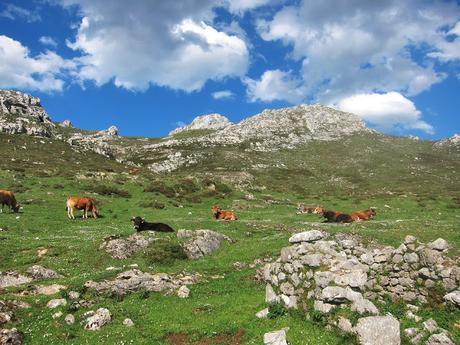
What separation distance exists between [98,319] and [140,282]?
4362 millimetres

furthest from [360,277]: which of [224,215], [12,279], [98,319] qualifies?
[224,215]

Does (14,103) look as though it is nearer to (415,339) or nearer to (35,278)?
(35,278)

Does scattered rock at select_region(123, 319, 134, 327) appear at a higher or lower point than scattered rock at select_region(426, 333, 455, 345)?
higher

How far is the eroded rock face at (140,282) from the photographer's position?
2150 centimetres

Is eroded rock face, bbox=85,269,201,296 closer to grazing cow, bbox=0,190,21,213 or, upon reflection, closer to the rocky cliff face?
grazing cow, bbox=0,190,21,213

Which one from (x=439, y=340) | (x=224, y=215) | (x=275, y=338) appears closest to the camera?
(x=439, y=340)

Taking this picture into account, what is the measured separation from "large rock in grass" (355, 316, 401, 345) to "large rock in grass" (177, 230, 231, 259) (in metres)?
15.6

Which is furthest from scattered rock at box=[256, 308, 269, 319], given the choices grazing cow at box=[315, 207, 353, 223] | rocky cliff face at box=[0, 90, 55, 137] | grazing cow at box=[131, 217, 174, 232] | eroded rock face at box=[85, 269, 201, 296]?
rocky cliff face at box=[0, 90, 55, 137]

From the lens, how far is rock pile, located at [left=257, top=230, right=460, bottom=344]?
1670 centimetres

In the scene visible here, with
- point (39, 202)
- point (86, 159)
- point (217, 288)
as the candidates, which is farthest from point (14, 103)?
point (217, 288)

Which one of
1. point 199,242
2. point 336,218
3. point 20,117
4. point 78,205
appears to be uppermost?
point 20,117

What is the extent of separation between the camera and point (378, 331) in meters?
15.0

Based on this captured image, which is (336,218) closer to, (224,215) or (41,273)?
(224,215)

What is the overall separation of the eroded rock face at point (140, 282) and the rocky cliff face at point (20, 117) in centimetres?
12229
